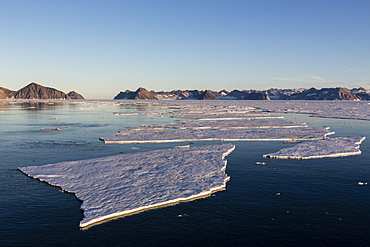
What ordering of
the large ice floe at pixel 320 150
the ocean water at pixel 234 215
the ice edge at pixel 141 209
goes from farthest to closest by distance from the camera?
the large ice floe at pixel 320 150, the ice edge at pixel 141 209, the ocean water at pixel 234 215

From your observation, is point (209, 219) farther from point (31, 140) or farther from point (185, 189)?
point (31, 140)

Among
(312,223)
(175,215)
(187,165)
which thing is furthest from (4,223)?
(312,223)

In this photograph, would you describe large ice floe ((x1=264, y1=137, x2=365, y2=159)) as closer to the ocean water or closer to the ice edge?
the ocean water

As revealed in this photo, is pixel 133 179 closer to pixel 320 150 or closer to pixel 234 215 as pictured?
pixel 234 215

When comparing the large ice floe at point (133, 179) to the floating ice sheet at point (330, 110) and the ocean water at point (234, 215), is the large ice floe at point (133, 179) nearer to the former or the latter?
the ocean water at point (234, 215)

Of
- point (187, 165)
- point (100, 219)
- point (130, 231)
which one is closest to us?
point (130, 231)

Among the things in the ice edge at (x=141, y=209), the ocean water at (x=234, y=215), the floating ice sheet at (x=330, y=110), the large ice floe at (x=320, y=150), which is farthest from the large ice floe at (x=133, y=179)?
the floating ice sheet at (x=330, y=110)

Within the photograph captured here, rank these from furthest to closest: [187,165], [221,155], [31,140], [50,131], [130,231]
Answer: [50,131]
[31,140]
[221,155]
[187,165]
[130,231]
